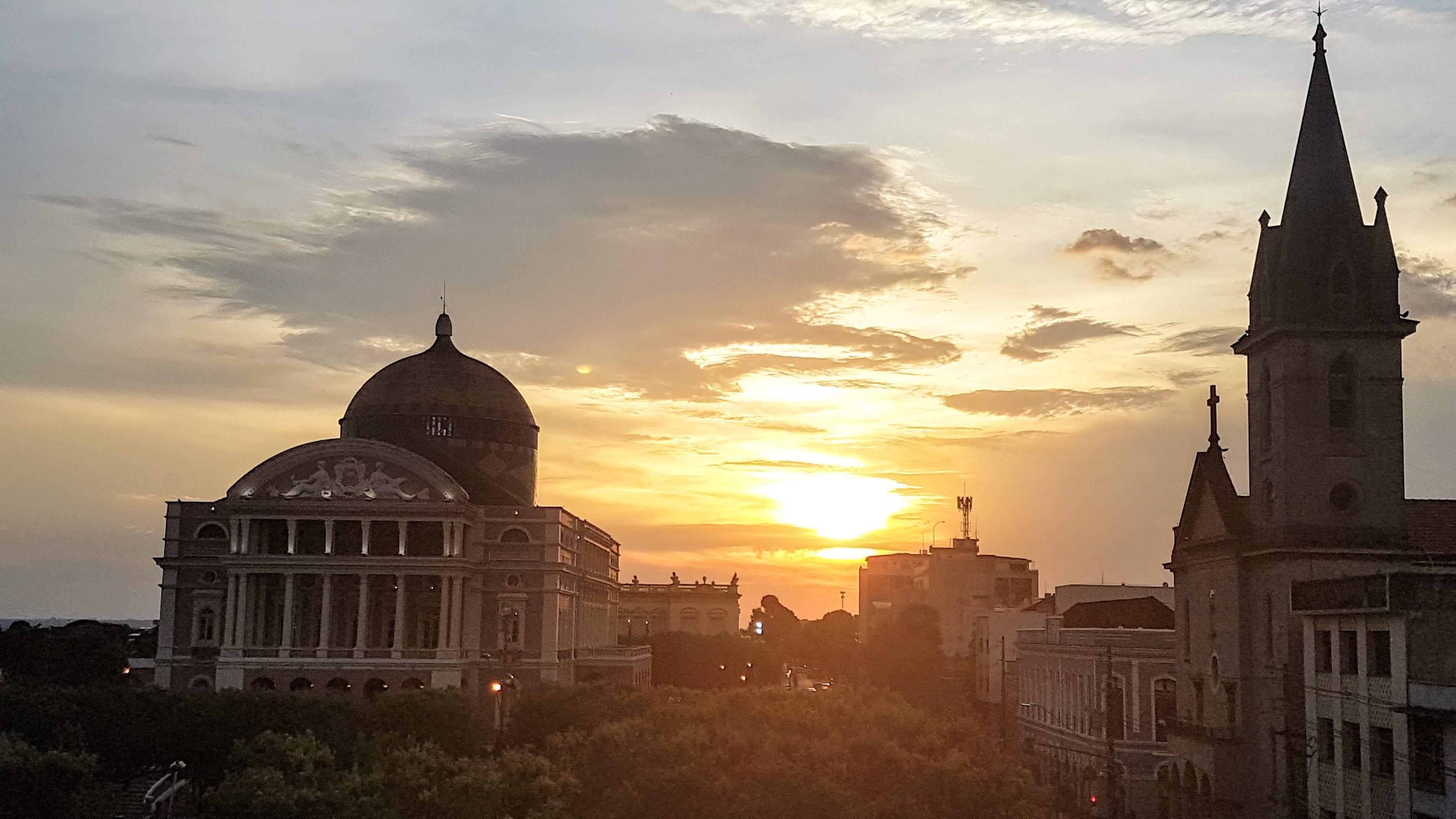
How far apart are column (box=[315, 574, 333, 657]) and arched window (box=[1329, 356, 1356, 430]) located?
61.6 metres

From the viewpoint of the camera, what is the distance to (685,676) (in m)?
135

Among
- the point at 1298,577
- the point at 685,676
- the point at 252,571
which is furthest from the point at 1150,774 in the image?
the point at 685,676

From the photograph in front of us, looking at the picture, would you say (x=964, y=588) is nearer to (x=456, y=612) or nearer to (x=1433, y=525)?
(x=456, y=612)

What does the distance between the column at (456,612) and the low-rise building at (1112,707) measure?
3572cm

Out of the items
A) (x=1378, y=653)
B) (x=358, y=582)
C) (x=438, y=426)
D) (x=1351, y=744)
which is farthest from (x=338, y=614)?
(x=1378, y=653)

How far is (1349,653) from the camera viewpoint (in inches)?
1928

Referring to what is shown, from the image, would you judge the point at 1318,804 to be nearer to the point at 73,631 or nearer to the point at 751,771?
the point at 751,771

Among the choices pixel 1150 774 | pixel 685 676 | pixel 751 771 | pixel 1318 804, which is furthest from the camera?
pixel 685 676

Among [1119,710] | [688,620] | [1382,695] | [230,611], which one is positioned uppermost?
[230,611]

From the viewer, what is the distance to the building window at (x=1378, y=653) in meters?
45.8

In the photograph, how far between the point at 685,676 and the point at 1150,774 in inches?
2661

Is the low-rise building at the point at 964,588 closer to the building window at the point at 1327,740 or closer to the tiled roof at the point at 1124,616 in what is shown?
the tiled roof at the point at 1124,616

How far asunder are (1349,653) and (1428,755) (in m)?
6.27

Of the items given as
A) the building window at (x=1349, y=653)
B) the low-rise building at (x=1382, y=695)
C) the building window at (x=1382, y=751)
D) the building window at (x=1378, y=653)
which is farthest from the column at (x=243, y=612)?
the building window at (x=1382, y=751)
